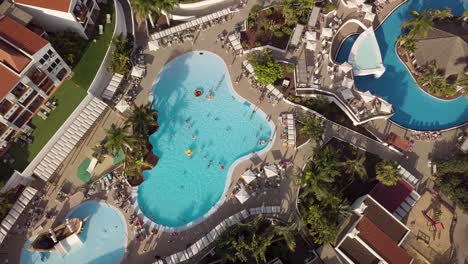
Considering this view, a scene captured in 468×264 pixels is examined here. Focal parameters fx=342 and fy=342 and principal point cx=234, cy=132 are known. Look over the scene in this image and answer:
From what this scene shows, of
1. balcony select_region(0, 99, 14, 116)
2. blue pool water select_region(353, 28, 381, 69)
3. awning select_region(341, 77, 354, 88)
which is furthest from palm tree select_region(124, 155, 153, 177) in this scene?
blue pool water select_region(353, 28, 381, 69)

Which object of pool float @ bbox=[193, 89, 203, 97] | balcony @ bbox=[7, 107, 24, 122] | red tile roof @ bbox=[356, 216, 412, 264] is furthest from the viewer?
pool float @ bbox=[193, 89, 203, 97]

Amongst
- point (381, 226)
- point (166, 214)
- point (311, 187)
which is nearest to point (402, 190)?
point (381, 226)

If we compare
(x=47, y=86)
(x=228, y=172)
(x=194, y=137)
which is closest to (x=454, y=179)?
(x=228, y=172)

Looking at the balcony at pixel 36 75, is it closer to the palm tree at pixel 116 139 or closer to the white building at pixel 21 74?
the white building at pixel 21 74

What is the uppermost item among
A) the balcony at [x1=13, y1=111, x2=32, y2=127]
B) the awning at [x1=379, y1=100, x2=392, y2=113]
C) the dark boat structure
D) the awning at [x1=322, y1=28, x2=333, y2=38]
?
the awning at [x1=322, y1=28, x2=333, y2=38]

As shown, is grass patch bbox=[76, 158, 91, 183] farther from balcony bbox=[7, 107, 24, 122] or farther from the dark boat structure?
balcony bbox=[7, 107, 24, 122]

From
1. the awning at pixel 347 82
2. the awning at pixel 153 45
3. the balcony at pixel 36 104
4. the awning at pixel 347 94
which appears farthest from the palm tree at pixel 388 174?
the balcony at pixel 36 104

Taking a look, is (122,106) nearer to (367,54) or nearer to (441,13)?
(367,54)

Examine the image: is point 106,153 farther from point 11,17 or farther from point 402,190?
point 402,190
